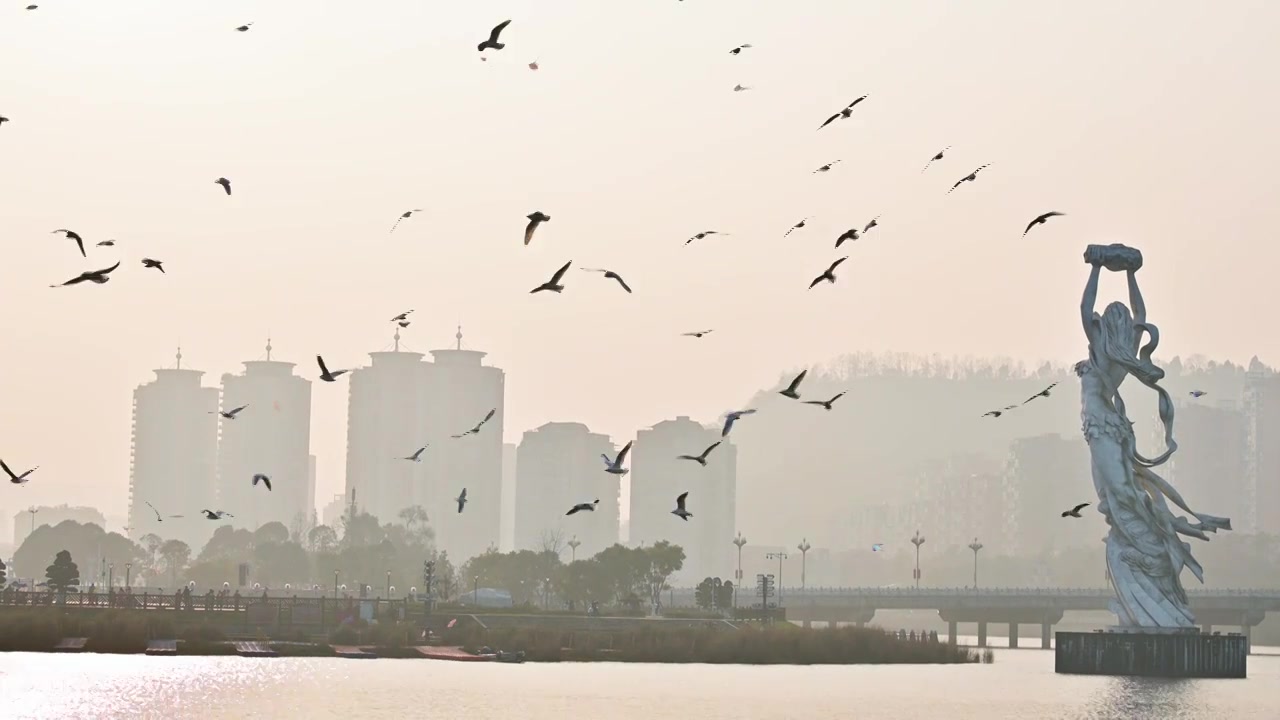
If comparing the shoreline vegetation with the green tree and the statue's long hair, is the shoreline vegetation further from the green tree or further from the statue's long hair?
the statue's long hair

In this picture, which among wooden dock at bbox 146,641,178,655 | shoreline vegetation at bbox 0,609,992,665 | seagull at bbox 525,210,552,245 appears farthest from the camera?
shoreline vegetation at bbox 0,609,992,665

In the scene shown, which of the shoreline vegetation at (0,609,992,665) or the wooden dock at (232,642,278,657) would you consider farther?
the shoreline vegetation at (0,609,992,665)

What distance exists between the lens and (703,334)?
2142 inches

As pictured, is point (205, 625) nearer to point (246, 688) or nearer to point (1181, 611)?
point (246, 688)

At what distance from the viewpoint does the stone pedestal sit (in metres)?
112

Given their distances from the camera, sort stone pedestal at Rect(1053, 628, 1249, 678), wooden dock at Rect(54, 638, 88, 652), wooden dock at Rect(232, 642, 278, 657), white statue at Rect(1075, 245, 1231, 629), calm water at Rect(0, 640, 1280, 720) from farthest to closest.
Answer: wooden dock at Rect(54, 638, 88, 652)
wooden dock at Rect(232, 642, 278, 657)
white statue at Rect(1075, 245, 1231, 629)
stone pedestal at Rect(1053, 628, 1249, 678)
calm water at Rect(0, 640, 1280, 720)

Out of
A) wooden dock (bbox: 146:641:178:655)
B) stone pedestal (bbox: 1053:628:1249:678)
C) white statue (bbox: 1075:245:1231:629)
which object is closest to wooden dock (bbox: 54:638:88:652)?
wooden dock (bbox: 146:641:178:655)

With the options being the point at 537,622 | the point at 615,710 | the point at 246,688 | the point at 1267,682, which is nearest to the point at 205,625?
the point at 537,622

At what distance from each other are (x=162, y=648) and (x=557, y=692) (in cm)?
3104

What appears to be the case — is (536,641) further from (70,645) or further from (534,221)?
(534,221)

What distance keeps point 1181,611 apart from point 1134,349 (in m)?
13.8

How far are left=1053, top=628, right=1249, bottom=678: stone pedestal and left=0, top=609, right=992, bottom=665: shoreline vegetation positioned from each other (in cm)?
2355

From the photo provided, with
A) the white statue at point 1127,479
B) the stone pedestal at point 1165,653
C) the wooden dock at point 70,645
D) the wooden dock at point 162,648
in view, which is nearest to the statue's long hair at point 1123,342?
the white statue at point 1127,479

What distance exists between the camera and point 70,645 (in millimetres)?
119188
